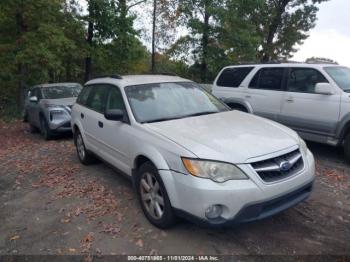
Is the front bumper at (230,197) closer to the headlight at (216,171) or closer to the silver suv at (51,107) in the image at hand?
the headlight at (216,171)

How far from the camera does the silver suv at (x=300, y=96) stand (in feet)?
19.3

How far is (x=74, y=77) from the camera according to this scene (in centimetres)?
2214

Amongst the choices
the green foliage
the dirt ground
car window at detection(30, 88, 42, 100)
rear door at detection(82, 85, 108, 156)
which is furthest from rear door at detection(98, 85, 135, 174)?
the green foliage

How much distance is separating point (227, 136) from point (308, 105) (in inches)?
128

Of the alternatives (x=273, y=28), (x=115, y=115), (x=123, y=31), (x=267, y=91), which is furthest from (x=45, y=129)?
(x=273, y=28)

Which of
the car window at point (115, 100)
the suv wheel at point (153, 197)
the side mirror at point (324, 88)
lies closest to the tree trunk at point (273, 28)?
the side mirror at point (324, 88)

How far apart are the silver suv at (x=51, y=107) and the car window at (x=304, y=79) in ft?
20.0

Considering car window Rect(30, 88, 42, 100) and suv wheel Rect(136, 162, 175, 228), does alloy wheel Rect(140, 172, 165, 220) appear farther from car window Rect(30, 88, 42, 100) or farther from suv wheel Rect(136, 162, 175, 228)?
car window Rect(30, 88, 42, 100)

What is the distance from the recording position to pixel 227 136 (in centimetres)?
374

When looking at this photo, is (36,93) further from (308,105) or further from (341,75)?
(341,75)

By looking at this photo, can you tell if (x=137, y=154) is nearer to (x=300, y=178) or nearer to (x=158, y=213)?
(x=158, y=213)

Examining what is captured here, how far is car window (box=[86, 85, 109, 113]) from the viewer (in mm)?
5410

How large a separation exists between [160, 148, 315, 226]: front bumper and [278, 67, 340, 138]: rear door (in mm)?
3031

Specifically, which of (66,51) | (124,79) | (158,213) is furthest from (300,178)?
(66,51)
